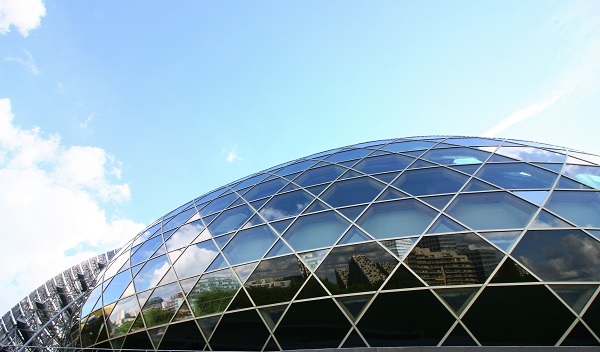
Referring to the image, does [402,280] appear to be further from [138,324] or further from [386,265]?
[138,324]

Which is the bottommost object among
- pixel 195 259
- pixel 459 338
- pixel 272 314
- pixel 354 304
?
pixel 459 338

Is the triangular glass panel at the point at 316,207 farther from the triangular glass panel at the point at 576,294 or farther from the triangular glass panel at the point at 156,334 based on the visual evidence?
the triangular glass panel at the point at 576,294

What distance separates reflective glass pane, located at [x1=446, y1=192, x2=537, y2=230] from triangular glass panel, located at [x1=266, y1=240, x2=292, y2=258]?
5563mm

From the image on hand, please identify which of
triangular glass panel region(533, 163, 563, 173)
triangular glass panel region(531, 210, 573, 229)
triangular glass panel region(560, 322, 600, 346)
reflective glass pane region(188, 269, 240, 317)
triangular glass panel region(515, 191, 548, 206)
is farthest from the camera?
triangular glass panel region(533, 163, 563, 173)

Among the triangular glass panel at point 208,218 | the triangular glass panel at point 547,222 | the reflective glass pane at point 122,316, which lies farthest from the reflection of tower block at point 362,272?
the reflective glass pane at point 122,316

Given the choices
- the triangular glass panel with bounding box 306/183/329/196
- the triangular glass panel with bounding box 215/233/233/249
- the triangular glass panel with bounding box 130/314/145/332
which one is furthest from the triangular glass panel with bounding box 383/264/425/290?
the triangular glass panel with bounding box 130/314/145/332

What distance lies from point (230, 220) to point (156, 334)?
17.3ft

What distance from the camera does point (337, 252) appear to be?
1068 centimetres

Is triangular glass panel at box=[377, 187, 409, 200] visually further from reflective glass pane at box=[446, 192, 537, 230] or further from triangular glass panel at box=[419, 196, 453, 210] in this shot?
reflective glass pane at box=[446, 192, 537, 230]

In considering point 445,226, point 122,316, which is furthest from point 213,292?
point 445,226

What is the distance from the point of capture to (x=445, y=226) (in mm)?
10383

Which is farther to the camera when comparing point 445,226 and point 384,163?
point 384,163

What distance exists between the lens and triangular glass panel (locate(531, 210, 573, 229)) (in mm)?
Answer: 9852

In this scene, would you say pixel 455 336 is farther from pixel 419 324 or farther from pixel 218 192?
pixel 218 192
